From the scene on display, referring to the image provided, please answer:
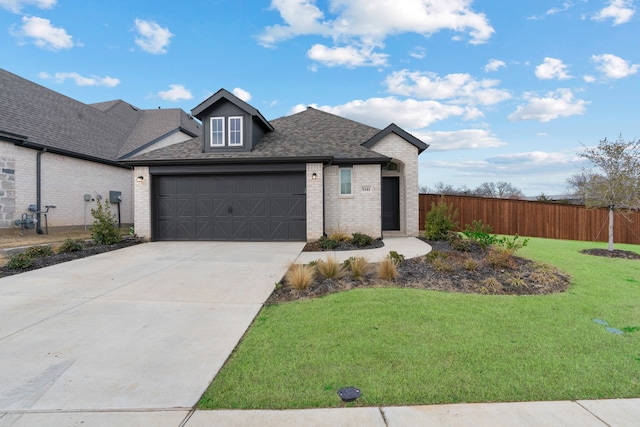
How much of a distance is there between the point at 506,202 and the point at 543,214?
170cm

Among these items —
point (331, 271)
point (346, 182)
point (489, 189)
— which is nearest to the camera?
point (331, 271)

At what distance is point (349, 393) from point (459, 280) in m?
4.31

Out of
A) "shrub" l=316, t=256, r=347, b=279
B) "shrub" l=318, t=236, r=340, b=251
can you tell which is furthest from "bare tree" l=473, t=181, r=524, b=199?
"shrub" l=316, t=256, r=347, b=279

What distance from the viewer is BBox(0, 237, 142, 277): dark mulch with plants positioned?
747cm

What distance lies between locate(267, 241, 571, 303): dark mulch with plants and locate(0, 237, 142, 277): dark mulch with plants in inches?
254

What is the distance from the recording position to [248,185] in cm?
1225

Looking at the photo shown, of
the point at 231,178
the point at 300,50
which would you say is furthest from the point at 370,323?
the point at 300,50

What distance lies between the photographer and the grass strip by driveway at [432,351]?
2709mm

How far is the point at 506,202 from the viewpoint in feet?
52.5

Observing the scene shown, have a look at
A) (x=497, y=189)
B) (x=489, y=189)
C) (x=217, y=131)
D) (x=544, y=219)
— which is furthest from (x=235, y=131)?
(x=497, y=189)

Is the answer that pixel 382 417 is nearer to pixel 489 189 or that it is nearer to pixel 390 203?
pixel 390 203

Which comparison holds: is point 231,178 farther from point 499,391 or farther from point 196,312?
point 499,391

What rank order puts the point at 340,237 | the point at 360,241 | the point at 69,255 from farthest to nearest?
the point at 340,237
the point at 360,241
the point at 69,255

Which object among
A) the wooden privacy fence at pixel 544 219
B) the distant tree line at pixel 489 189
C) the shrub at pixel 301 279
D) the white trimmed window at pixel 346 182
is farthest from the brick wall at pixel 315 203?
the distant tree line at pixel 489 189
